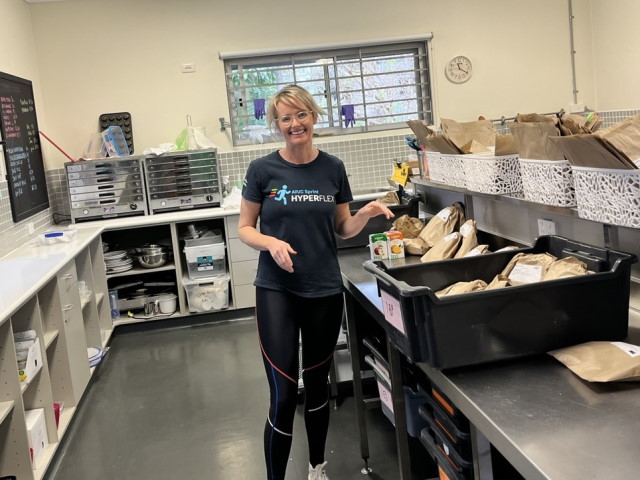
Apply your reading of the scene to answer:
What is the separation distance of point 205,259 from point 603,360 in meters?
4.03

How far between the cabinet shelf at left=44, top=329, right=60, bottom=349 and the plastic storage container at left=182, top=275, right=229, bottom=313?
5.90ft

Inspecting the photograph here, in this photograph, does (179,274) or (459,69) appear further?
(459,69)

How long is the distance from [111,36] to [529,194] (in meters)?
4.50

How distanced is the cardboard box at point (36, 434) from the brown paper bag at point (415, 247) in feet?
5.67

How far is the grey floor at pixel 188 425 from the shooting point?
2838mm

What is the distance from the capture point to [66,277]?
3562 mm

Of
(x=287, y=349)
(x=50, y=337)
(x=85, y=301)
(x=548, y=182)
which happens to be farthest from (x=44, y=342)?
(x=548, y=182)

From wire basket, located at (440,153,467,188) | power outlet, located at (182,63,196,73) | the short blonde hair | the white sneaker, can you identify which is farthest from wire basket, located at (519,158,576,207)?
power outlet, located at (182,63,196,73)

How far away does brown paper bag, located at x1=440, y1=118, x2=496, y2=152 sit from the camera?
262 cm

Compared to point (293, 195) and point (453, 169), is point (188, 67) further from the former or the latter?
point (293, 195)

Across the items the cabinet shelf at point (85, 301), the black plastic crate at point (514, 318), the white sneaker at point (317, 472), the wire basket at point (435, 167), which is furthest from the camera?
the cabinet shelf at point (85, 301)

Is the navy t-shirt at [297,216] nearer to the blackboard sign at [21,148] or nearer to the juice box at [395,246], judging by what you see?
the juice box at [395,246]

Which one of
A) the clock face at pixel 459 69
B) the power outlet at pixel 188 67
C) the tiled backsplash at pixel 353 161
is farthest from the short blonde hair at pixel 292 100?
the clock face at pixel 459 69

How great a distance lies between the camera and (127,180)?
Result: 5188 millimetres
